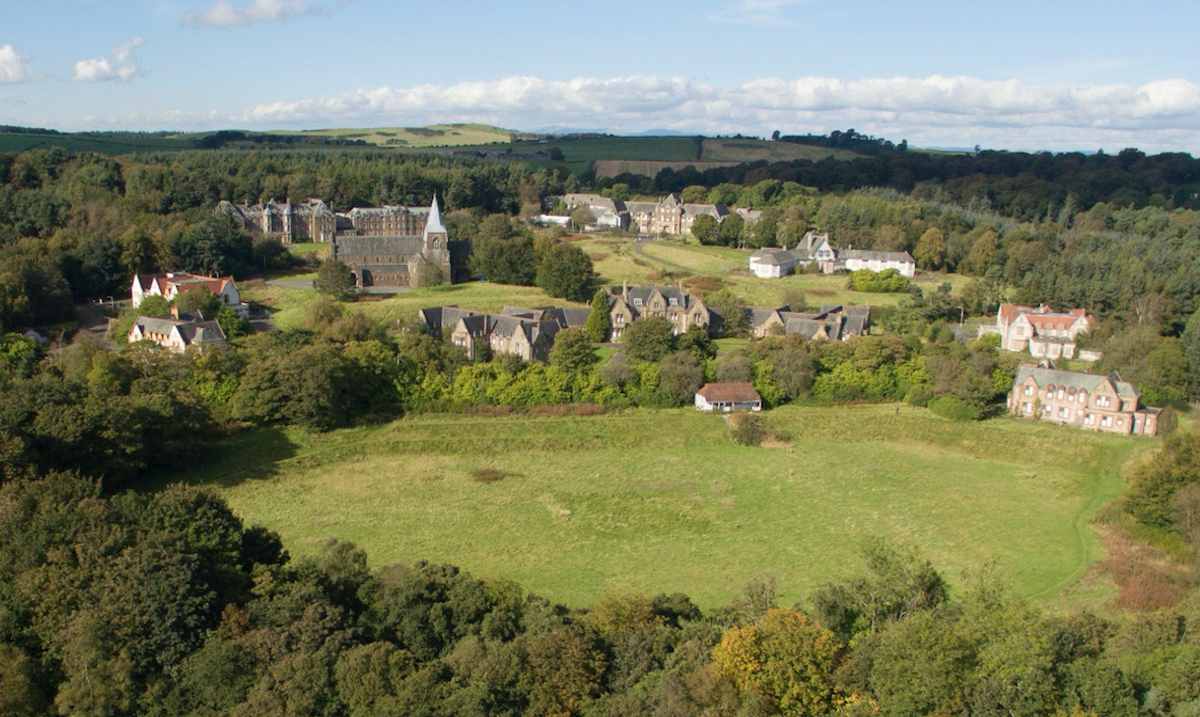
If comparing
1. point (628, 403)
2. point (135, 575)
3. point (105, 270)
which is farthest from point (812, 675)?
point (105, 270)

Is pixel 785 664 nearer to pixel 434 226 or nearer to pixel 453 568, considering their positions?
pixel 453 568

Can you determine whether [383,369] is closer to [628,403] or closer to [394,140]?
[628,403]

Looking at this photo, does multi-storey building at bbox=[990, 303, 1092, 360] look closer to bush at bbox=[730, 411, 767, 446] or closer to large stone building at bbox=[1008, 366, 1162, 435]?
large stone building at bbox=[1008, 366, 1162, 435]

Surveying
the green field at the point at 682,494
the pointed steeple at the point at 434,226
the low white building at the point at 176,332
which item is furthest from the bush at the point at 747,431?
the pointed steeple at the point at 434,226

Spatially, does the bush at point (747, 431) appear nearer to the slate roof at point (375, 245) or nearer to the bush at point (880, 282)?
the bush at point (880, 282)

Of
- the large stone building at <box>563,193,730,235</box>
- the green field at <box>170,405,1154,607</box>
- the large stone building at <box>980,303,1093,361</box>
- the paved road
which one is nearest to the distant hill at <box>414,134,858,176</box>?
the large stone building at <box>563,193,730,235</box>
